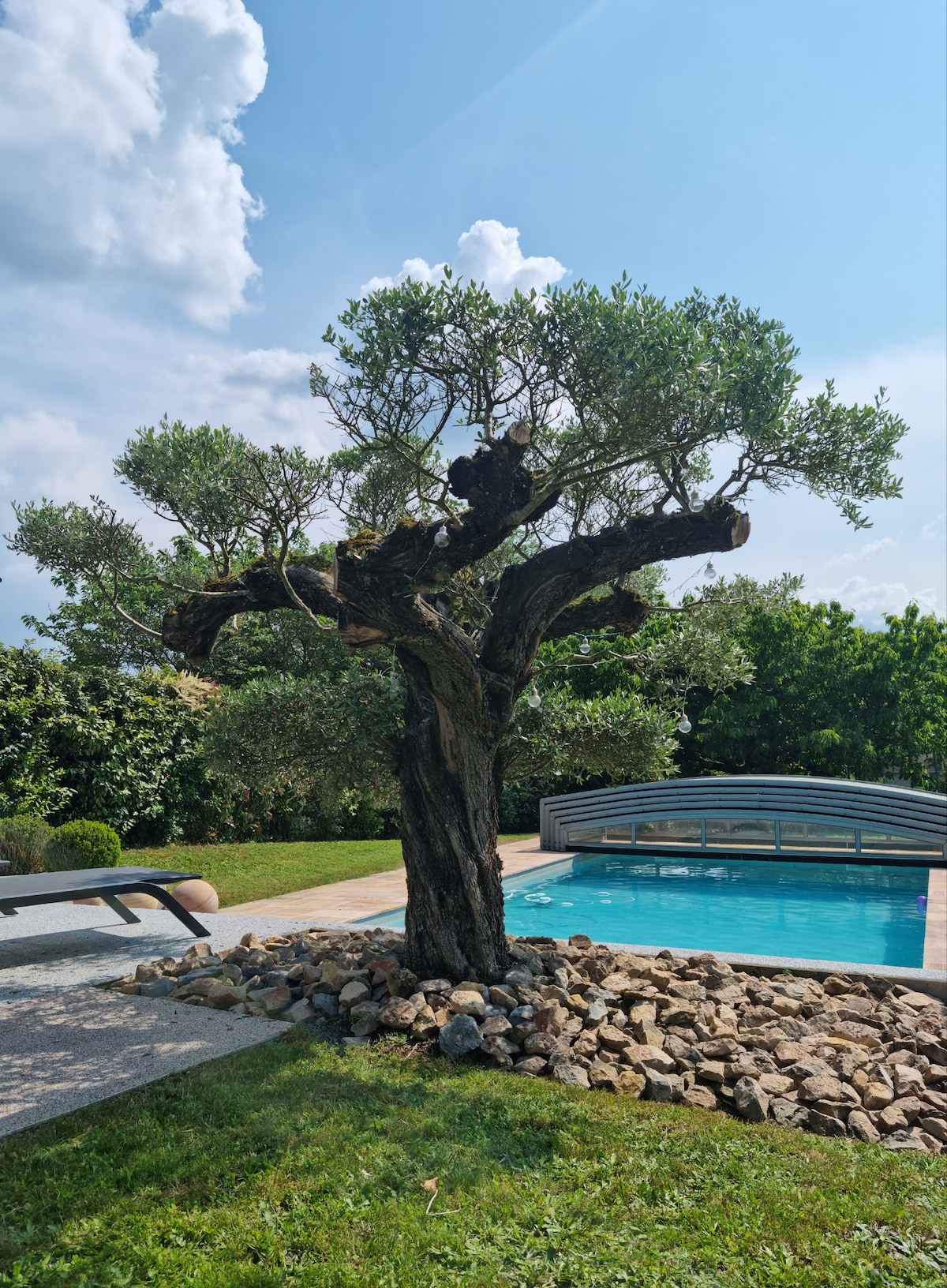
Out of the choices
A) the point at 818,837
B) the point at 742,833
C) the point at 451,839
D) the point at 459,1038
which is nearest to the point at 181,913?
the point at 451,839

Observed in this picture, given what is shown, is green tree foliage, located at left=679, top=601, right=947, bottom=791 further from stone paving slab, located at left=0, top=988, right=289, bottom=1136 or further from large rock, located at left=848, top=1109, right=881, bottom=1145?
stone paving slab, located at left=0, top=988, right=289, bottom=1136

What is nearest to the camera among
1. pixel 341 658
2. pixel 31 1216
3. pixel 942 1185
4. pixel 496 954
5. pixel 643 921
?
pixel 31 1216

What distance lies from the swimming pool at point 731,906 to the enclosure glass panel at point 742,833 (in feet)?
1.07

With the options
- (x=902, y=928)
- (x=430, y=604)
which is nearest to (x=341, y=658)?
(x=430, y=604)

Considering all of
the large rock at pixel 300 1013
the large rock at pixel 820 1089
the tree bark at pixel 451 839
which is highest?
the tree bark at pixel 451 839

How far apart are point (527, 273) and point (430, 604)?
7.73ft

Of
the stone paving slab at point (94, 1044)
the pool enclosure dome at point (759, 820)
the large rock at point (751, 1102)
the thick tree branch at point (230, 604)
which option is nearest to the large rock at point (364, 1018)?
the stone paving slab at point (94, 1044)

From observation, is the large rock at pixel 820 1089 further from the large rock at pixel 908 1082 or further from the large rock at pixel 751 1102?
the large rock at pixel 908 1082

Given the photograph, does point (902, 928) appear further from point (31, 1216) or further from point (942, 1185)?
point (31, 1216)

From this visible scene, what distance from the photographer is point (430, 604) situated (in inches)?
248

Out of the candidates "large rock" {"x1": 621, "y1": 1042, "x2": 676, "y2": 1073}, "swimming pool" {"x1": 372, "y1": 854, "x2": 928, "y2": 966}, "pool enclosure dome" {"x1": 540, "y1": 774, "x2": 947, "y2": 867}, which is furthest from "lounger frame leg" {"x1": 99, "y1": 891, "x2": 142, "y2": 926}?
"pool enclosure dome" {"x1": 540, "y1": 774, "x2": 947, "y2": 867}

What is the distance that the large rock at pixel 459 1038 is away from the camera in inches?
200

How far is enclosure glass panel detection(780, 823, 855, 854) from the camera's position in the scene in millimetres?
14859

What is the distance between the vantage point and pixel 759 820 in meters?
15.4
